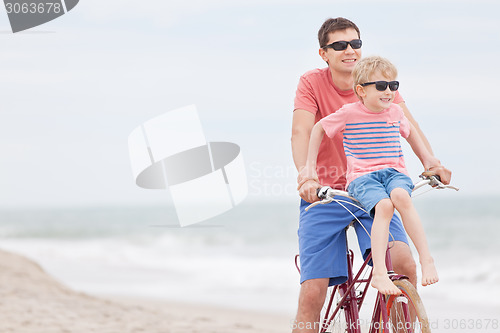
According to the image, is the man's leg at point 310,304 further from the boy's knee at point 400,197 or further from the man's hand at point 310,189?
the boy's knee at point 400,197

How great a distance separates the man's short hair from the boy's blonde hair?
46 cm

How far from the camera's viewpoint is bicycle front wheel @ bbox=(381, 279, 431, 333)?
276 cm

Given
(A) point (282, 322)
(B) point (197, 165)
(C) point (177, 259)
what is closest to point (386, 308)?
(A) point (282, 322)

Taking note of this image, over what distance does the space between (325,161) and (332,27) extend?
64 centimetres

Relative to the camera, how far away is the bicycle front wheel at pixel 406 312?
276 centimetres

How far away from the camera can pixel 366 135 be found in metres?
3.01

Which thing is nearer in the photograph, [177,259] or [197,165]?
[197,165]

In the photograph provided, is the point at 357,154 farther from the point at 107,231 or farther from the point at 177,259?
the point at 107,231

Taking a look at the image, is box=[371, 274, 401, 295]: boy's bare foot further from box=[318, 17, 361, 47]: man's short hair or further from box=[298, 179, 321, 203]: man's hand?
box=[318, 17, 361, 47]: man's short hair

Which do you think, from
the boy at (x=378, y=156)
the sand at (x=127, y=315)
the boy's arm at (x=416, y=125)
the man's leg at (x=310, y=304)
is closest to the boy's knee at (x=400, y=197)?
the boy at (x=378, y=156)

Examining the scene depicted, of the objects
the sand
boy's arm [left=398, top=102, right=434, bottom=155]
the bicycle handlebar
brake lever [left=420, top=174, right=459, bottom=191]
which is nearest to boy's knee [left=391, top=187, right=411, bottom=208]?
the bicycle handlebar

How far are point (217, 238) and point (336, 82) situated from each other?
17374 millimetres

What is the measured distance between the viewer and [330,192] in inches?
116

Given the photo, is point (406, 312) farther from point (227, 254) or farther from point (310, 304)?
point (227, 254)
